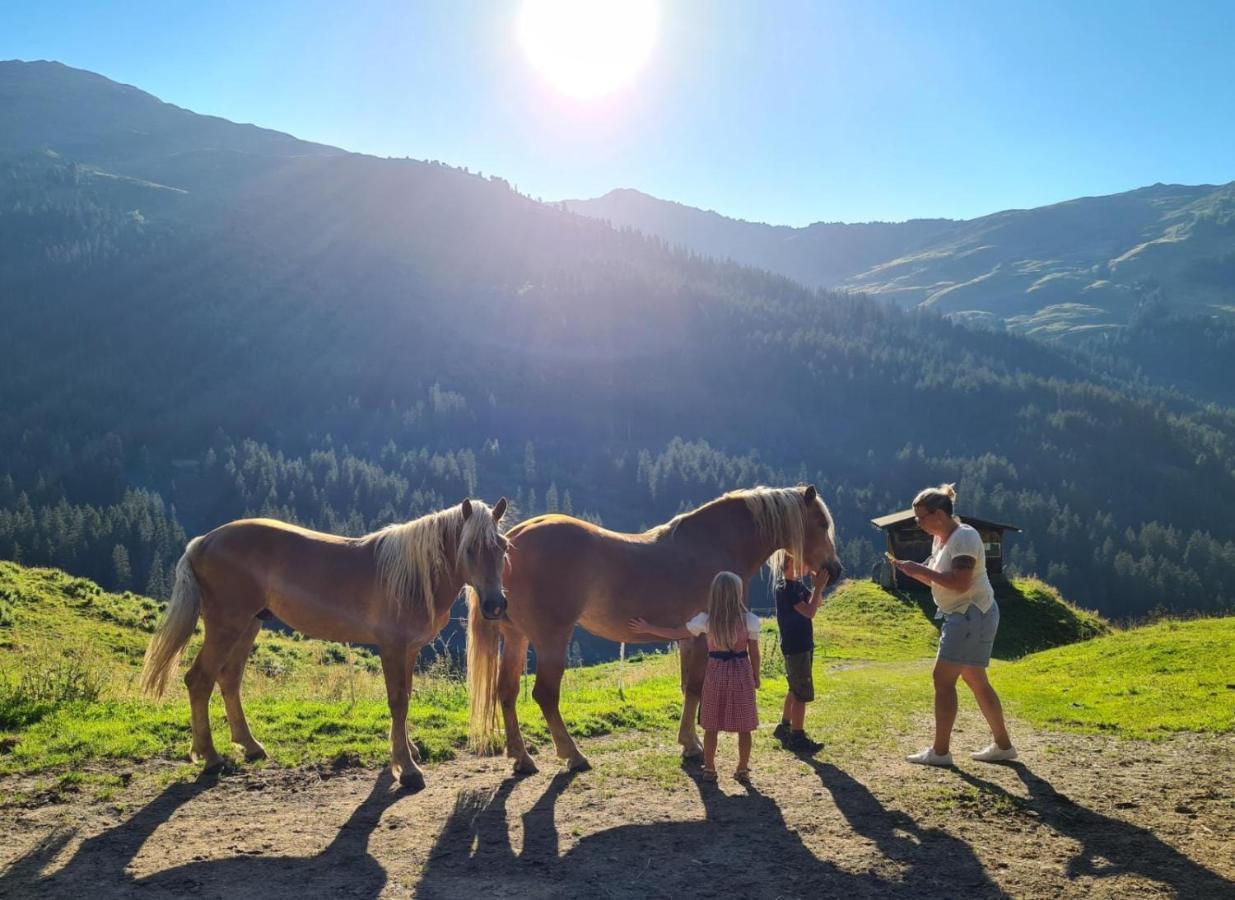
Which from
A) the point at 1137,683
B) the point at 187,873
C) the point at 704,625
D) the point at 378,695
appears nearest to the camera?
the point at 187,873

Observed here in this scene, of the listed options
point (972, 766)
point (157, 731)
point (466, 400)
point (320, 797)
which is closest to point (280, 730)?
point (157, 731)

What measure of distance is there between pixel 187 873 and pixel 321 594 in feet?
9.15

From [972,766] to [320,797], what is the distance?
633 cm

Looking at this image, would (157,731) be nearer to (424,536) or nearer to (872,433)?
(424,536)

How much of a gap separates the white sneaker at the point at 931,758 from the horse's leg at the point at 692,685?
7.37 ft

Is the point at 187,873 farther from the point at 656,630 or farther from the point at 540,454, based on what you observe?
the point at 540,454

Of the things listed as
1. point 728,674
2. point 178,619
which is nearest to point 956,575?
point 728,674

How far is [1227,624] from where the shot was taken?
62.7 feet

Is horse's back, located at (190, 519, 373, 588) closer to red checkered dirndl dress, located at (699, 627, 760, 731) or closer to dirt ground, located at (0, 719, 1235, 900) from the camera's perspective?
dirt ground, located at (0, 719, 1235, 900)

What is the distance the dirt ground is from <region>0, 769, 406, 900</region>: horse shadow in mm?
16

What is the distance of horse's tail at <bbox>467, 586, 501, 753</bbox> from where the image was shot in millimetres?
8289

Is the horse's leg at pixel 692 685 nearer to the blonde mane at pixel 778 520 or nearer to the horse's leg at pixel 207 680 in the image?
the blonde mane at pixel 778 520

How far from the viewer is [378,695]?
1236 centimetres

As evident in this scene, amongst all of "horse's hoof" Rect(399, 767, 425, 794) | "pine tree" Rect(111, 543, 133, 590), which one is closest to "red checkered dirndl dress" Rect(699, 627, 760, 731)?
"horse's hoof" Rect(399, 767, 425, 794)
